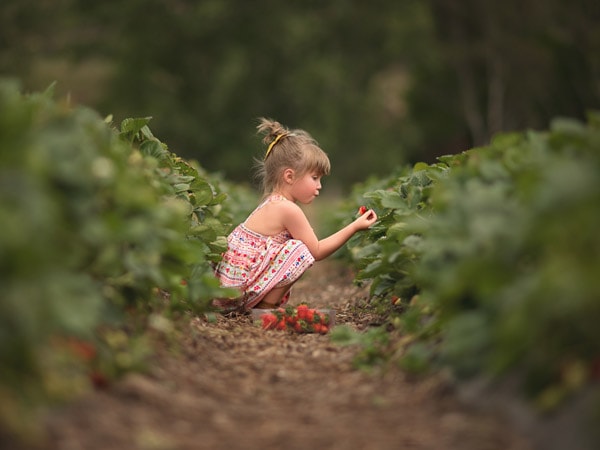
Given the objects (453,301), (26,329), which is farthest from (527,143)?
(26,329)

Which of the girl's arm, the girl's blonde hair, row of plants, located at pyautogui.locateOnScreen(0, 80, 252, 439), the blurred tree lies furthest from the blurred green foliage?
row of plants, located at pyautogui.locateOnScreen(0, 80, 252, 439)

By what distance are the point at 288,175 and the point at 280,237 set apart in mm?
416

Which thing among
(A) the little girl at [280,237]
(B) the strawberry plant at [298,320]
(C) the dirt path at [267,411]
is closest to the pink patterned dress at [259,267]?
(A) the little girl at [280,237]

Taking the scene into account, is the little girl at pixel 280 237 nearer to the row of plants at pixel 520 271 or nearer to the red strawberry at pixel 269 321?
the red strawberry at pixel 269 321

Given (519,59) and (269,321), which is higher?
(519,59)

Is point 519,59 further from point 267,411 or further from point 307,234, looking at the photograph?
point 267,411

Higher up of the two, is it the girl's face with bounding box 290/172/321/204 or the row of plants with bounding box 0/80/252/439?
the girl's face with bounding box 290/172/321/204

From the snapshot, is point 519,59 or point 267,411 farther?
point 519,59

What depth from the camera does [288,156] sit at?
17.7 ft

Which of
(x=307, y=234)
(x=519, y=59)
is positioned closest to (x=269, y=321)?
(x=307, y=234)

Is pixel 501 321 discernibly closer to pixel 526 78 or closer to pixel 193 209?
pixel 193 209

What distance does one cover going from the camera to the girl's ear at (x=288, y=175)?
538 cm

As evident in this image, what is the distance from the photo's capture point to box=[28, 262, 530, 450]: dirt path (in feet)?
8.32

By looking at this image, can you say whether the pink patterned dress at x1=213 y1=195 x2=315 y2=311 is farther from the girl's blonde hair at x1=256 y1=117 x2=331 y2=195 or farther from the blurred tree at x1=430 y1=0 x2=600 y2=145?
the blurred tree at x1=430 y1=0 x2=600 y2=145
